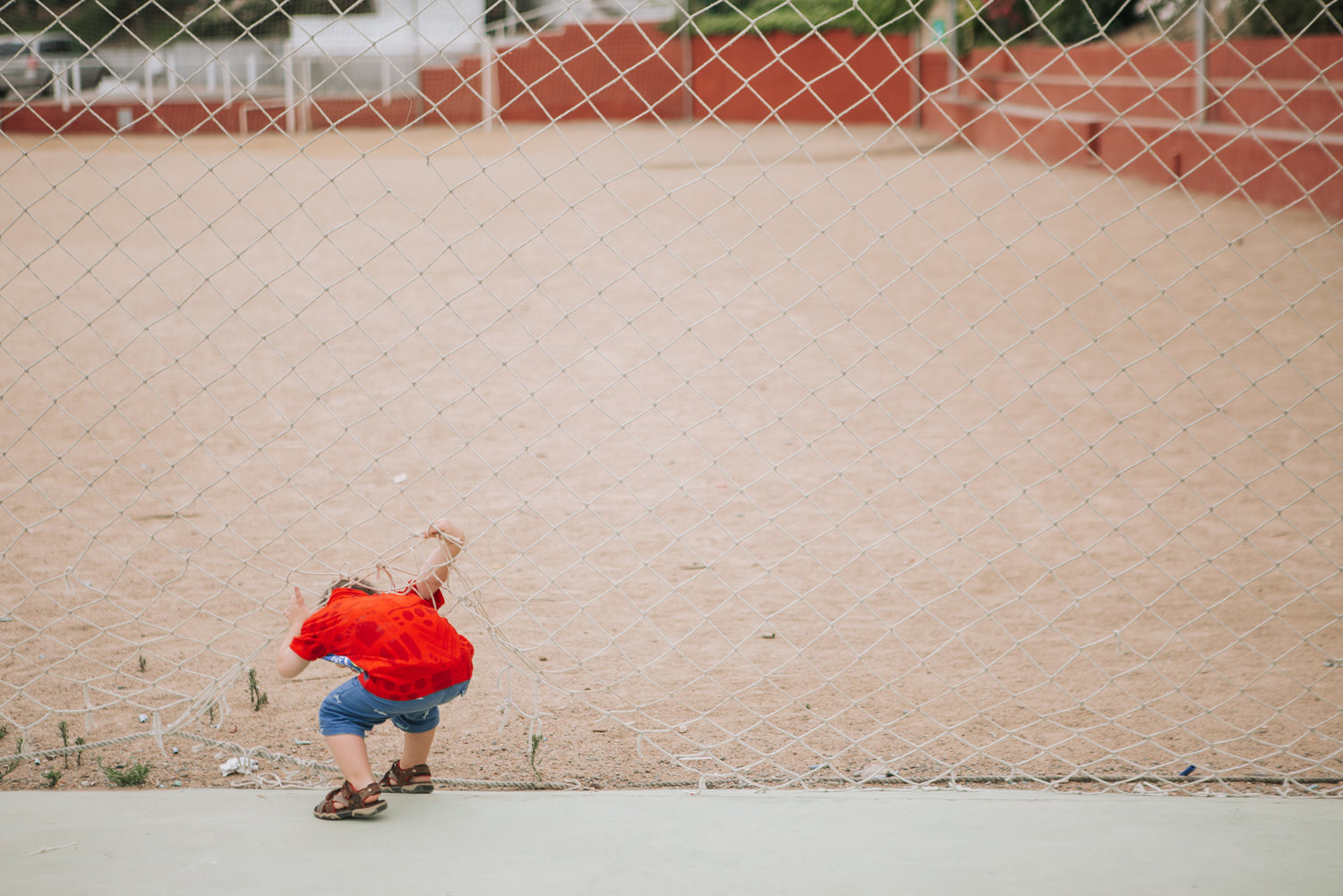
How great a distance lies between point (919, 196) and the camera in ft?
42.5

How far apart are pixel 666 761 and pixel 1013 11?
22082mm

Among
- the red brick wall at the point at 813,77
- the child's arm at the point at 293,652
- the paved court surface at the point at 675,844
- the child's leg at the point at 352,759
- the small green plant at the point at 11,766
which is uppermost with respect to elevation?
the red brick wall at the point at 813,77

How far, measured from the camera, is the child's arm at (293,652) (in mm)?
2271

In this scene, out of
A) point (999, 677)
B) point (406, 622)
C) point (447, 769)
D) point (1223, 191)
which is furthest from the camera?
point (1223, 191)

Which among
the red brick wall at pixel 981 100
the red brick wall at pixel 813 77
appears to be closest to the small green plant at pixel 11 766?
the red brick wall at pixel 981 100

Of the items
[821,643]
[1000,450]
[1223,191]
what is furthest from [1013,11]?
[821,643]

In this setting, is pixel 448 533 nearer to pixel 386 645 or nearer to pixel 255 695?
pixel 386 645

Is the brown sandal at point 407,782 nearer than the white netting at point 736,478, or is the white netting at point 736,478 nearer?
the brown sandal at point 407,782

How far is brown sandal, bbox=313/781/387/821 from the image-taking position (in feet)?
7.44

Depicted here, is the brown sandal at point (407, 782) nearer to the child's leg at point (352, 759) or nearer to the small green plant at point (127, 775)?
the child's leg at point (352, 759)

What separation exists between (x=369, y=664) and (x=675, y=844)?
669mm

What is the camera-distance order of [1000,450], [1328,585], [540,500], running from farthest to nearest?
[1000,450] → [540,500] → [1328,585]

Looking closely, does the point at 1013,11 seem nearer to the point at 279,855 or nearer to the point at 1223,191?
the point at 1223,191

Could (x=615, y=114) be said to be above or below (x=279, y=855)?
above
